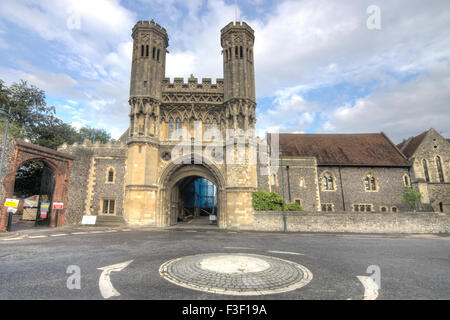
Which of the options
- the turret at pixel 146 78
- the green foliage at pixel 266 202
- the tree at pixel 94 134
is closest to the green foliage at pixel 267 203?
the green foliage at pixel 266 202

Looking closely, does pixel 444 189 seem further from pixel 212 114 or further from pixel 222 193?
pixel 212 114

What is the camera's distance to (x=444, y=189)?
25.0 metres

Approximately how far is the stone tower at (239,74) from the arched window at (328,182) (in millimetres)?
12348

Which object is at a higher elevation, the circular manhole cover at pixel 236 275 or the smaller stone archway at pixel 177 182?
the smaller stone archway at pixel 177 182

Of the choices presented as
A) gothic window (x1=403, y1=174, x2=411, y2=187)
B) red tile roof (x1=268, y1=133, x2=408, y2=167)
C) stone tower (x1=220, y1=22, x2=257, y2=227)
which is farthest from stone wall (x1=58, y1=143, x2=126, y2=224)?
gothic window (x1=403, y1=174, x2=411, y2=187)

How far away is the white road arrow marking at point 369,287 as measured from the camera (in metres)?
4.30

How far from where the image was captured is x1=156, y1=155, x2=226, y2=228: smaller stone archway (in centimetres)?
1978

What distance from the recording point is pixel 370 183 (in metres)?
26.1

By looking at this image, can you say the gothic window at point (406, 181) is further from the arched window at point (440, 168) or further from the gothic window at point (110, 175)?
the gothic window at point (110, 175)

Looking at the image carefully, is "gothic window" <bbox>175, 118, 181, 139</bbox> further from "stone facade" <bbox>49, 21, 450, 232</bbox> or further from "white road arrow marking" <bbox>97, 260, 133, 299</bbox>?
"white road arrow marking" <bbox>97, 260, 133, 299</bbox>

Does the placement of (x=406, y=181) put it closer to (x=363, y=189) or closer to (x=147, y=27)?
(x=363, y=189)

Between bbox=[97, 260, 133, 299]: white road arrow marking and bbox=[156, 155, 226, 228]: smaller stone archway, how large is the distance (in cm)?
1346

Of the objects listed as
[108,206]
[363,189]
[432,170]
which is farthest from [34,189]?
[432,170]
